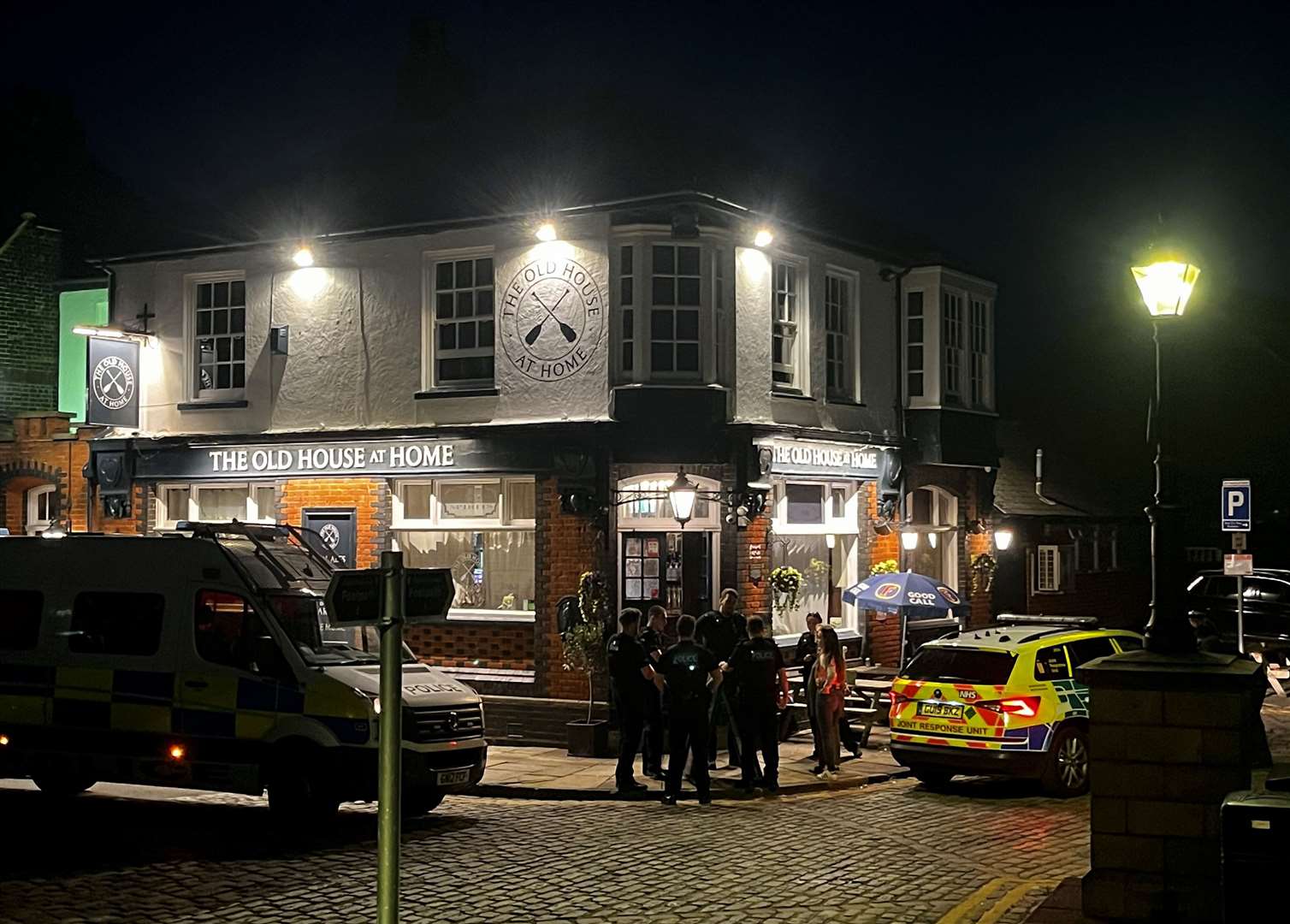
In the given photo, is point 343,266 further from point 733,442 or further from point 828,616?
point 828,616

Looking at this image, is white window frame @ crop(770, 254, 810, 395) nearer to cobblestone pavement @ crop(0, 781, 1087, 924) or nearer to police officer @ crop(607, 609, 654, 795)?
police officer @ crop(607, 609, 654, 795)

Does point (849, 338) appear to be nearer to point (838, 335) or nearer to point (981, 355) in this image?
point (838, 335)

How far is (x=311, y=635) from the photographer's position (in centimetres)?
1370

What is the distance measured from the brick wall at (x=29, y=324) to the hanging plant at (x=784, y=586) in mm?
13265

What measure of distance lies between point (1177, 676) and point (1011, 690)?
5837 mm

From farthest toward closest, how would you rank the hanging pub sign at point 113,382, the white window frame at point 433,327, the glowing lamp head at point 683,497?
1. the hanging pub sign at point 113,382
2. the white window frame at point 433,327
3. the glowing lamp head at point 683,497

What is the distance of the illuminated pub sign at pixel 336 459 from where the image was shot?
66.8 ft

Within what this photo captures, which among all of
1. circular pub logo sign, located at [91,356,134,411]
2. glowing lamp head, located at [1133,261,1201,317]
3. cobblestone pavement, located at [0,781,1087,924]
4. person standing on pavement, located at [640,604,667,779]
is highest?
circular pub logo sign, located at [91,356,134,411]

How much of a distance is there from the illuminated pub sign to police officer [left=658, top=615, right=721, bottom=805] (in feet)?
19.8

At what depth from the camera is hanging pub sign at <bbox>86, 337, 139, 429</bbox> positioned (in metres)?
22.9

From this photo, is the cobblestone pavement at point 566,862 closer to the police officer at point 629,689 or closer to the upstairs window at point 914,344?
the police officer at point 629,689

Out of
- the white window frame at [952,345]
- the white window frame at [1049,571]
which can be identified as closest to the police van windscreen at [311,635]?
the white window frame at [952,345]

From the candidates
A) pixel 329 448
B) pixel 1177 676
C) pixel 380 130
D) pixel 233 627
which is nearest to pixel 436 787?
pixel 233 627

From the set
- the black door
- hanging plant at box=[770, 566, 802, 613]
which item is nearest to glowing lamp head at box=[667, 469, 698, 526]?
hanging plant at box=[770, 566, 802, 613]
